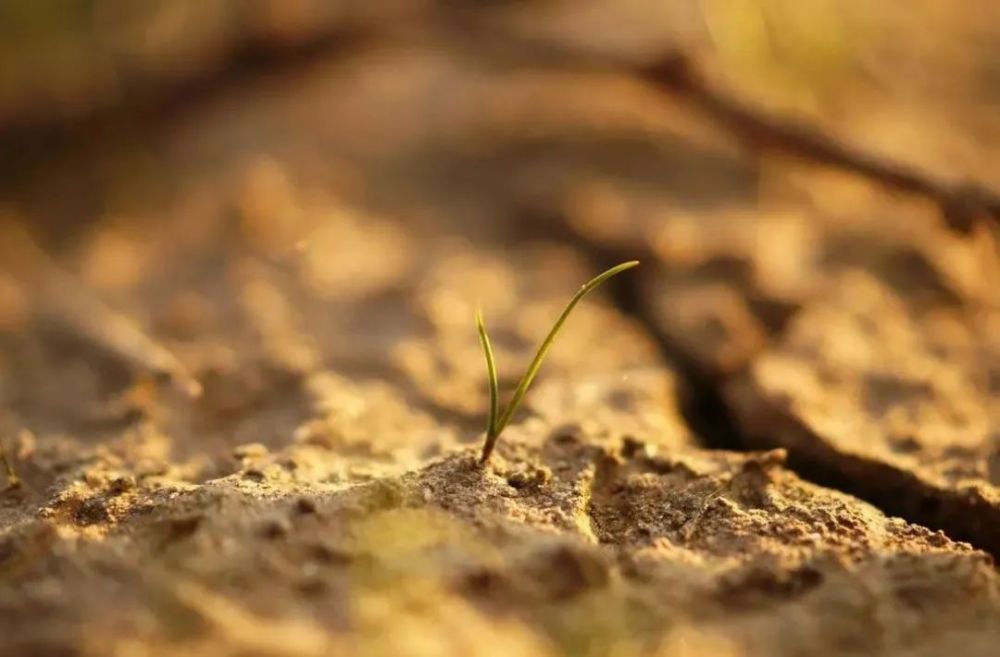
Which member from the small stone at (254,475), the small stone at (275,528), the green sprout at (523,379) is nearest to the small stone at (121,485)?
the small stone at (254,475)

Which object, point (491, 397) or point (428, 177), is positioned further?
point (428, 177)

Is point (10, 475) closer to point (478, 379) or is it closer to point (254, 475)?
point (254, 475)

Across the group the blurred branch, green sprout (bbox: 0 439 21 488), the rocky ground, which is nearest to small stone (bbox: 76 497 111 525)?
the rocky ground

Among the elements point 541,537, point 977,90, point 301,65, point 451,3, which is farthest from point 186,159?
point 977,90

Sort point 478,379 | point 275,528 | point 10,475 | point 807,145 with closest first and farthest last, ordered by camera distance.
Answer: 1. point 275,528
2. point 10,475
3. point 478,379
4. point 807,145

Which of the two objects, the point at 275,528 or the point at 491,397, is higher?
the point at 491,397

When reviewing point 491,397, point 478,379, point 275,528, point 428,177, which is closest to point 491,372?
point 491,397
